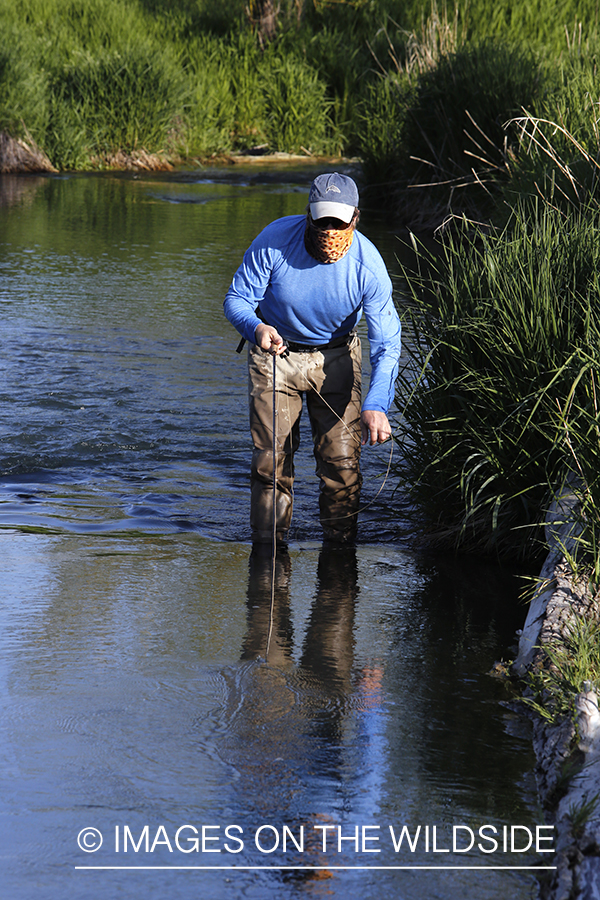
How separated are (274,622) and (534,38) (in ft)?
48.5

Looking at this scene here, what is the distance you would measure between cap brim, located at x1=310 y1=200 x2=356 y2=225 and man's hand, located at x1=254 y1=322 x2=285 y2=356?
485mm

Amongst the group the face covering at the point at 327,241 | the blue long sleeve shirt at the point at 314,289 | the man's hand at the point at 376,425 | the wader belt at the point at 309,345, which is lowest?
the man's hand at the point at 376,425

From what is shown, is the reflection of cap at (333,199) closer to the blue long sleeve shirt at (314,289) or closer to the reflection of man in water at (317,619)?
the blue long sleeve shirt at (314,289)

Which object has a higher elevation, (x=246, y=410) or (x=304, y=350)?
(x=304, y=350)

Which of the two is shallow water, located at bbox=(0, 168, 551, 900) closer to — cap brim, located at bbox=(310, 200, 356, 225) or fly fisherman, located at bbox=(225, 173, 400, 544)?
fly fisherman, located at bbox=(225, 173, 400, 544)

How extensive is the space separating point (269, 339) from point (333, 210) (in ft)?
1.85

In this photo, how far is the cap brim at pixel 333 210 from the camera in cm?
396

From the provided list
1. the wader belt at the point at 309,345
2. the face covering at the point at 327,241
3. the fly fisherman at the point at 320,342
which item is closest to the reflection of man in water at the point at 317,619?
the fly fisherman at the point at 320,342

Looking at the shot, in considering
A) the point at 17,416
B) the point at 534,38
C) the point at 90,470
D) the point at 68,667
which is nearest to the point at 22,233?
the point at 17,416

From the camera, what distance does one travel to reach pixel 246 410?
6.82 metres

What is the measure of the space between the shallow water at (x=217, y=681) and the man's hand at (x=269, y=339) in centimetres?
97

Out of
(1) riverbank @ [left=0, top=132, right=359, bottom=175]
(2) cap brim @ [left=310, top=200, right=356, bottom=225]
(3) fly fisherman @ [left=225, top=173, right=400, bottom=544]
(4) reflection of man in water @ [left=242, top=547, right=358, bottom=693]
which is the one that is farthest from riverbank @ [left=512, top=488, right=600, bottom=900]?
(1) riverbank @ [left=0, top=132, right=359, bottom=175]

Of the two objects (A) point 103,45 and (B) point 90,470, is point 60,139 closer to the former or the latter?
(A) point 103,45

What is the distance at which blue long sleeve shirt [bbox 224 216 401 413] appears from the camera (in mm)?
4266
